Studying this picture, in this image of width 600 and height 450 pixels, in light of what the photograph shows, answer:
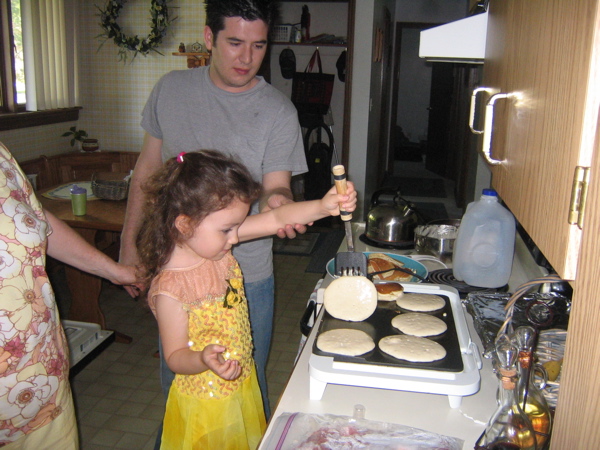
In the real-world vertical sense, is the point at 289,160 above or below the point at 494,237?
above

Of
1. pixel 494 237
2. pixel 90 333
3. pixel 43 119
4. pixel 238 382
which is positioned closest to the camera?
pixel 238 382

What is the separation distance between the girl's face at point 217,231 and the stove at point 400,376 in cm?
31

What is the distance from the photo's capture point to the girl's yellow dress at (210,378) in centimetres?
116

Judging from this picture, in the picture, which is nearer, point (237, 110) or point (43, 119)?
point (237, 110)

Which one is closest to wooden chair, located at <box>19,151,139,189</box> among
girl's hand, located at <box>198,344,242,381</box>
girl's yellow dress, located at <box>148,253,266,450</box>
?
girl's yellow dress, located at <box>148,253,266,450</box>

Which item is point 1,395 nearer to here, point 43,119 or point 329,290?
point 329,290

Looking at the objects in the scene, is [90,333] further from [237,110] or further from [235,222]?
[235,222]

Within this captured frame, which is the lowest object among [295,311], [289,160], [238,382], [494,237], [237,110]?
[295,311]

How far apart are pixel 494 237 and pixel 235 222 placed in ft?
3.02

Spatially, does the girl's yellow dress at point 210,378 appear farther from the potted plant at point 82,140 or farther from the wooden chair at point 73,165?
the potted plant at point 82,140

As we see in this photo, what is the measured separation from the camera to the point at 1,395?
1.04 metres

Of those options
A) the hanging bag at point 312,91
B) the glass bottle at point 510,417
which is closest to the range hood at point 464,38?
the glass bottle at point 510,417

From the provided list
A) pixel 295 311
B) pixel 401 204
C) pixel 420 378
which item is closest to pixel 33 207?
pixel 420 378

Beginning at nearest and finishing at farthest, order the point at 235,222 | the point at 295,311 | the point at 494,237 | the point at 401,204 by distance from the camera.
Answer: the point at 235,222
the point at 494,237
the point at 401,204
the point at 295,311
